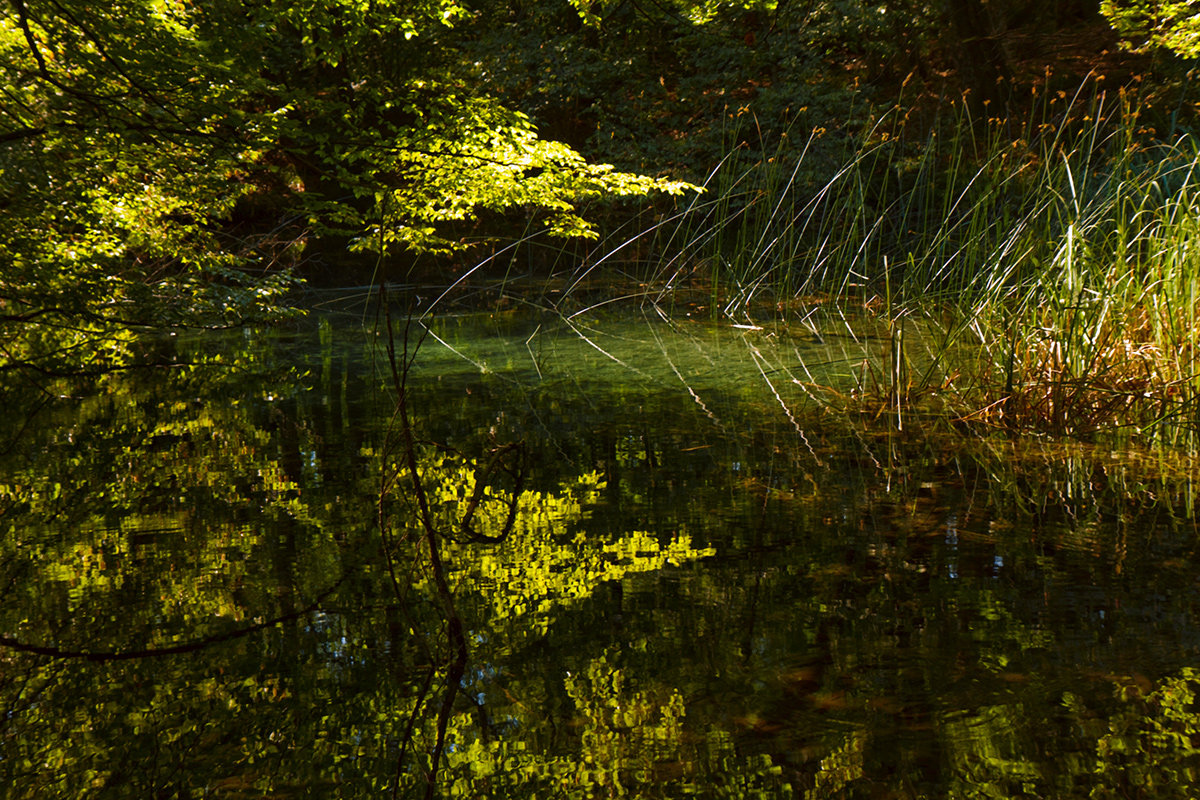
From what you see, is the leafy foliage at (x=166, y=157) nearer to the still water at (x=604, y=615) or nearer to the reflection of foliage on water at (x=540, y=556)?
the still water at (x=604, y=615)

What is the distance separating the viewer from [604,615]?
1.91 metres

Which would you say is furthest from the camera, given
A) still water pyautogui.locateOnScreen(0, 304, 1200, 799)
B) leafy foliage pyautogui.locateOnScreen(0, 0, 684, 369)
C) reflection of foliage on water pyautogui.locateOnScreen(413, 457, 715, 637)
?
leafy foliage pyautogui.locateOnScreen(0, 0, 684, 369)

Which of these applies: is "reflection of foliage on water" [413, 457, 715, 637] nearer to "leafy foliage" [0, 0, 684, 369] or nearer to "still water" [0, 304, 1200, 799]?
"still water" [0, 304, 1200, 799]

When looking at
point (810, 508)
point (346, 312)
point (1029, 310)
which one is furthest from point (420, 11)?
point (810, 508)

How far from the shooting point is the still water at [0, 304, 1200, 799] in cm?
138

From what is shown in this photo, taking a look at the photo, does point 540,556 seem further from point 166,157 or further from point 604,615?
point 166,157

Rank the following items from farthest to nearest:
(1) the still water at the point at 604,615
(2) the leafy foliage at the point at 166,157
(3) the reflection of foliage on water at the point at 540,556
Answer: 1. (2) the leafy foliage at the point at 166,157
2. (3) the reflection of foliage on water at the point at 540,556
3. (1) the still water at the point at 604,615

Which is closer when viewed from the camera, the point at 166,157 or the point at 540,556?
the point at 540,556

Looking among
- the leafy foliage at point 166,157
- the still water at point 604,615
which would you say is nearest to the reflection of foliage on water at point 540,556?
the still water at point 604,615

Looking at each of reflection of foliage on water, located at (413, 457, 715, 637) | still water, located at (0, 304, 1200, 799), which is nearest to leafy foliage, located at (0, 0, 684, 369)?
still water, located at (0, 304, 1200, 799)

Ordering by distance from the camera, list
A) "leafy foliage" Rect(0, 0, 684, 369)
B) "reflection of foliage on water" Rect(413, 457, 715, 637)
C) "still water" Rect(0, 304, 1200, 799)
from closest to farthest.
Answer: "still water" Rect(0, 304, 1200, 799) < "reflection of foliage on water" Rect(413, 457, 715, 637) < "leafy foliage" Rect(0, 0, 684, 369)

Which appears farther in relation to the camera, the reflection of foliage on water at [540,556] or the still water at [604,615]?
the reflection of foliage on water at [540,556]

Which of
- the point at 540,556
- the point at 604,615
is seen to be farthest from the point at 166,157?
the point at 604,615

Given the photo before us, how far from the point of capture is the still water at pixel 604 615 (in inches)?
54.3
